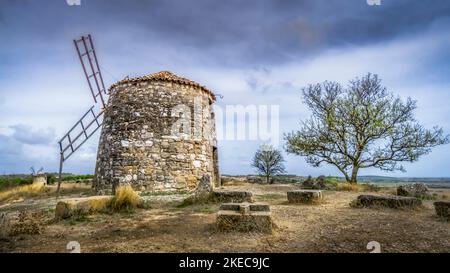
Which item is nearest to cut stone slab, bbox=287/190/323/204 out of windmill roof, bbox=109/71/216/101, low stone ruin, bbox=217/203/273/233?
low stone ruin, bbox=217/203/273/233

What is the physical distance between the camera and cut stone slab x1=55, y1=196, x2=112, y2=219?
6.14m

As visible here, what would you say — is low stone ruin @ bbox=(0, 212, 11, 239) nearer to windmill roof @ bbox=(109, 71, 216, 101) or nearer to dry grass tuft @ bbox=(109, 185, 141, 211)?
dry grass tuft @ bbox=(109, 185, 141, 211)

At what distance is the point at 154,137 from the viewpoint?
1168cm

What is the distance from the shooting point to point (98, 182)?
12117 millimetres

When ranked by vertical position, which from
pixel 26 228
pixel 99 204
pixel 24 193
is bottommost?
pixel 24 193

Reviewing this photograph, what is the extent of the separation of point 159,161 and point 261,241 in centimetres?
801

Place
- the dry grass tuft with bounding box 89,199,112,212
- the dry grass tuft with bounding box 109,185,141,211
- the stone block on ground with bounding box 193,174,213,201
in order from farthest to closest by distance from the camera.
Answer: the stone block on ground with bounding box 193,174,213,201, the dry grass tuft with bounding box 109,185,141,211, the dry grass tuft with bounding box 89,199,112,212

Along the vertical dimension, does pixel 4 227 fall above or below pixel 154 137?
below

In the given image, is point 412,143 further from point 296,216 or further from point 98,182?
point 98,182

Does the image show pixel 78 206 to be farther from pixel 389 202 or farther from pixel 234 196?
pixel 389 202

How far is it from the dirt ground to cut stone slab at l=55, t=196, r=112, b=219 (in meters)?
0.27

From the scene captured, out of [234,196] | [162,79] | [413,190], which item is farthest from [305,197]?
[162,79]

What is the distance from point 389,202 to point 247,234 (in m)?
4.50
